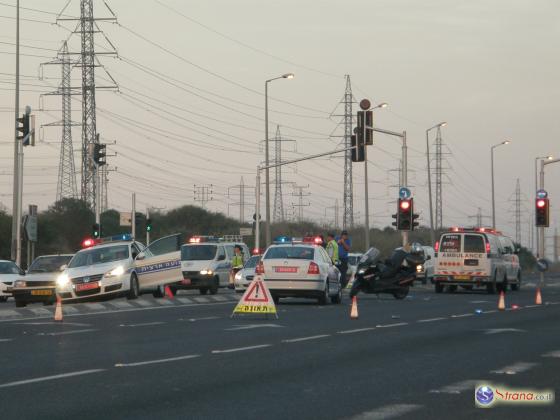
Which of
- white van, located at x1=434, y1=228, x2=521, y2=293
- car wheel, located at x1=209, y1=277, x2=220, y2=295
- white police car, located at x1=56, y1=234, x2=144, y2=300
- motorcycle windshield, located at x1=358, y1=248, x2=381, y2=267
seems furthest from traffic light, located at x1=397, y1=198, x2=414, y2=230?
white police car, located at x1=56, y1=234, x2=144, y2=300

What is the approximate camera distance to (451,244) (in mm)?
44219

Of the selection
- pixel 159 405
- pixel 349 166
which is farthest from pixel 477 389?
pixel 349 166

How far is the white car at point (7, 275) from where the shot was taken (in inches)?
1577

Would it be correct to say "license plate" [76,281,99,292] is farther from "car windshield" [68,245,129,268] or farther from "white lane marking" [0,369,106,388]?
"white lane marking" [0,369,106,388]

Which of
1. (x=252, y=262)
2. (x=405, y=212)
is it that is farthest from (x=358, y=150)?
(x=252, y=262)

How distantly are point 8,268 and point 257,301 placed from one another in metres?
18.8

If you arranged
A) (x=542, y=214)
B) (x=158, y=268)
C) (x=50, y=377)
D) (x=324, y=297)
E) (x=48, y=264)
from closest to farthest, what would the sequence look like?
Result: 1. (x=50, y=377)
2. (x=324, y=297)
3. (x=158, y=268)
4. (x=48, y=264)
5. (x=542, y=214)

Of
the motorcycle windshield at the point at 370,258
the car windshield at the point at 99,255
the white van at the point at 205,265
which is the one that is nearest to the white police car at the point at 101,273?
the car windshield at the point at 99,255

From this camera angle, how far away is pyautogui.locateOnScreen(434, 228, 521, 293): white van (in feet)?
143

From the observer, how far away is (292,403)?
36.6 ft

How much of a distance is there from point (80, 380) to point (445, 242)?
32.5 metres

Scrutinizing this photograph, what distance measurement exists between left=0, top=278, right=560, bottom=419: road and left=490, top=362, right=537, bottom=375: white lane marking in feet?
0.12

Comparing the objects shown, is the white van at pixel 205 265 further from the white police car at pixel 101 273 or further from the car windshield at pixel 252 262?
the white police car at pixel 101 273

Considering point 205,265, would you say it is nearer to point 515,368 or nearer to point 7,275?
point 7,275
